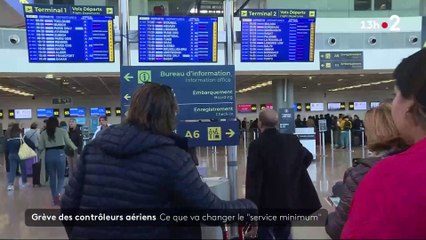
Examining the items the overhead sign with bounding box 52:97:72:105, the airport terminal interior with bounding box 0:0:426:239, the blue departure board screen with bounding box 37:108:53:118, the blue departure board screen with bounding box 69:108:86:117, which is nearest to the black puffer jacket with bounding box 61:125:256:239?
the airport terminal interior with bounding box 0:0:426:239

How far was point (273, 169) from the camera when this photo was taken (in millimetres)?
3889

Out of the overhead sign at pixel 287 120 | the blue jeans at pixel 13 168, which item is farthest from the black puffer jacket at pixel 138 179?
the overhead sign at pixel 287 120

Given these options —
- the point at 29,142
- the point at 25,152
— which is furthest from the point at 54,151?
the point at 29,142

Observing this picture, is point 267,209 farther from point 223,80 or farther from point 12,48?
point 12,48

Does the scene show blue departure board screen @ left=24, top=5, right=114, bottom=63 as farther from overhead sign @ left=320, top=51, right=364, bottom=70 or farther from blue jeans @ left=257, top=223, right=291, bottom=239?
overhead sign @ left=320, top=51, right=364, bottom=70

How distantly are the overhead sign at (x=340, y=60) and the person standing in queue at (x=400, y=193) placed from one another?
51.2 feet

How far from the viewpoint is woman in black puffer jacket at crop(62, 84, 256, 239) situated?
5.54ft

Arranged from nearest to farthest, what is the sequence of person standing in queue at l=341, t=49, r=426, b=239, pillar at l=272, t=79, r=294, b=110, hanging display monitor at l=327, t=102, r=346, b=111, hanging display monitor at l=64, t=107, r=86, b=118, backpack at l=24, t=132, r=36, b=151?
person standing in queue at l=341, t=49, r=426, b=239 < backpack at l=24, t=132, r=36, b=151 < pillar at l=272, t=79, r=294, b=110 < hanging display monitor at l=64, t=107, r=86, b=118 < hanging display monitor at l=327, t=102, r=346, b=111

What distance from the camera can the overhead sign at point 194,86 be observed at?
401 cm

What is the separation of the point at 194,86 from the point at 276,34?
10.8 feet

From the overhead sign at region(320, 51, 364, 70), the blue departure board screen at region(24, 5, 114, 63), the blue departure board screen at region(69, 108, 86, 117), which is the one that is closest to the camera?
the blue departure board screen at region(24, 5, 114, 63)

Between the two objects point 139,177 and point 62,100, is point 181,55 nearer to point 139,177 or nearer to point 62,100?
point 139,177

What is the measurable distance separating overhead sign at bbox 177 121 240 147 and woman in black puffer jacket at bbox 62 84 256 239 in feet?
7.22

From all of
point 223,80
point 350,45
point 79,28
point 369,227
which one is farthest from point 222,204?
point 350,45
